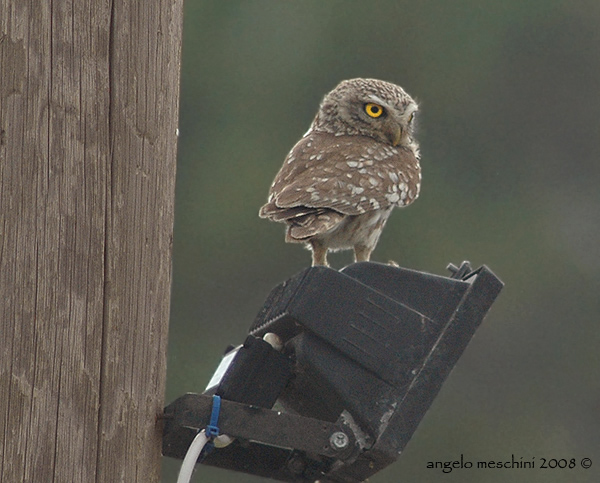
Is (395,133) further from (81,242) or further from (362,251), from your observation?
(81,242)

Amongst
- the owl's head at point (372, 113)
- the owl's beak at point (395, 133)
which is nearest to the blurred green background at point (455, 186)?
the owl's head at point (372, 113)

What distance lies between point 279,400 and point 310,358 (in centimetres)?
41

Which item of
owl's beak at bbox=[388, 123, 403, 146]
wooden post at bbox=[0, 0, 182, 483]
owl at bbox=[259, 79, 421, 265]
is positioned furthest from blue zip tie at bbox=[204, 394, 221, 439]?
owl's beak at bbox=[388, 123, 403, 146]

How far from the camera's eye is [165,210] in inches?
128

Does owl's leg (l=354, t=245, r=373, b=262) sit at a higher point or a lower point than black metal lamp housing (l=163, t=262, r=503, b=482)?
lower

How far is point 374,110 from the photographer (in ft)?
18.4

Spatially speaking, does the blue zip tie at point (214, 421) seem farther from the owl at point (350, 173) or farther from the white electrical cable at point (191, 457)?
the owl at point (350, 173)

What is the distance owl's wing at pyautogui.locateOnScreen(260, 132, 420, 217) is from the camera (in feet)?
15.0

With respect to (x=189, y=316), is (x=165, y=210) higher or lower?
higher

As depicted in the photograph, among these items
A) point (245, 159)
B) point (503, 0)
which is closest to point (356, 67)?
point (245, 159)

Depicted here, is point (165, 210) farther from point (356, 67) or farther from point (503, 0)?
point (503, 0)

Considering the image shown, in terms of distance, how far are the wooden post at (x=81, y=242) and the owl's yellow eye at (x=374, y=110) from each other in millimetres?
2437

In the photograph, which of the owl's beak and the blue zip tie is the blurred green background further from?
the blue zip tie

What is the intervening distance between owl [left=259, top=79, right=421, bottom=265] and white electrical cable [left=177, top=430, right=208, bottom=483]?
4.31 ft
